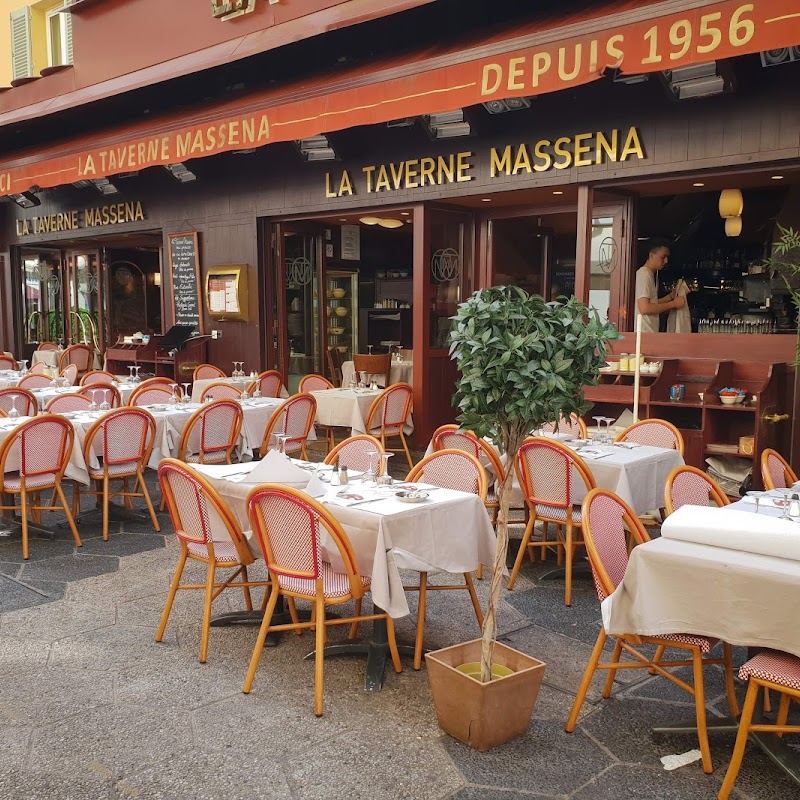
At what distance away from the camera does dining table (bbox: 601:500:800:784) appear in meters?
2.66

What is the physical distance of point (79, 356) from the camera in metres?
13.4

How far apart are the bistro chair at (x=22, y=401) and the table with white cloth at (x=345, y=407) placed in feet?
8.60

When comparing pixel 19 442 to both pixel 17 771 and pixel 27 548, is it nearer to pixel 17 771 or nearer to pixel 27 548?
pixel 27 548

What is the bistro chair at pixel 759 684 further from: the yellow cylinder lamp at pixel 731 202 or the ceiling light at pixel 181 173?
the ceiling light at pixel 181 173

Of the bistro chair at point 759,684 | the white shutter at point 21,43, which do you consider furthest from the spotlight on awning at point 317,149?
the bistro chair at point 759,684

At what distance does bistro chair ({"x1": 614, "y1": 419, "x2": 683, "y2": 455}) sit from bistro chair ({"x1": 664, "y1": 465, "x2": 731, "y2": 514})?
1.56m

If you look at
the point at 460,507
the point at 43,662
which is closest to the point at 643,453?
the point at 460,507

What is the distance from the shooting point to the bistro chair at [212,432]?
655 centimetres

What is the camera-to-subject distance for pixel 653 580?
289 centimetres

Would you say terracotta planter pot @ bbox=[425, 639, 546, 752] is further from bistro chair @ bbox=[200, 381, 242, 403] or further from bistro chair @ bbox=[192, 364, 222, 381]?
bistro chair @ bbox=[192, 364, 222, 381]

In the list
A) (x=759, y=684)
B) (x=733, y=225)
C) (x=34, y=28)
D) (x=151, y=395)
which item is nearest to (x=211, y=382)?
(x=151, y=395)

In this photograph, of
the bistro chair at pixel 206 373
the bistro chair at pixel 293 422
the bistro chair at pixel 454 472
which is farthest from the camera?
the bistro chair at pixel 206 373

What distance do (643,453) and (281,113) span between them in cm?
524

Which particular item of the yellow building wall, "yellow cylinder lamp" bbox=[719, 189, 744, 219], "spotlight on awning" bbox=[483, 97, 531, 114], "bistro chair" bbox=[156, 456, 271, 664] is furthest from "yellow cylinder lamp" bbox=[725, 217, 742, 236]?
the yellow building wall
